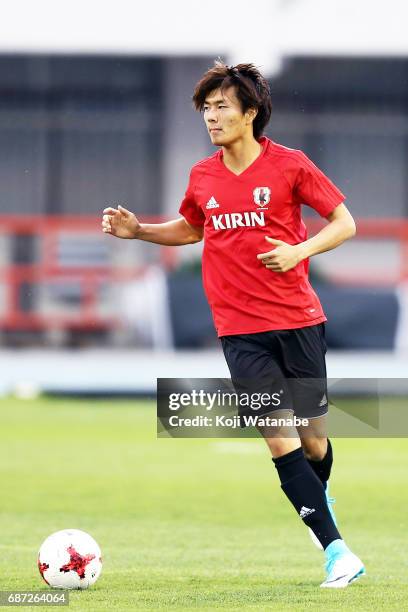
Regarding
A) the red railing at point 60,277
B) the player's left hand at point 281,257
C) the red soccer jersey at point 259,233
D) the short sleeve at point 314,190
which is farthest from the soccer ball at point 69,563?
the red railing at point 60,277

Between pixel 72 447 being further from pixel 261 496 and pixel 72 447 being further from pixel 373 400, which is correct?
pixel 373 400

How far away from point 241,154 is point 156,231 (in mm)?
730

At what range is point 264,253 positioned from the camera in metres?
5.85

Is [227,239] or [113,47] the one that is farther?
[113,47]

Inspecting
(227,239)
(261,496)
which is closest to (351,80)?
(261,496)

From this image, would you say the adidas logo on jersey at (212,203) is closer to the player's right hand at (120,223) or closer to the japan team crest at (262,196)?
the japan team crest at (262,196)

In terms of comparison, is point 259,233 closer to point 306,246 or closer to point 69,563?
point 306,246

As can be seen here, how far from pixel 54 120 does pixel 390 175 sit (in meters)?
5.48

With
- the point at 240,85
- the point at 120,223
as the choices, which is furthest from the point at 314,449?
the point at 240,85

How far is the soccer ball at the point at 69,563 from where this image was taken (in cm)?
568

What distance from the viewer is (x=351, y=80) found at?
21938mm

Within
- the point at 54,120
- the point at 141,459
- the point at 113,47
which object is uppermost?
the point at 113,47

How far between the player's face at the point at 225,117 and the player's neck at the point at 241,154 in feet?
0.18

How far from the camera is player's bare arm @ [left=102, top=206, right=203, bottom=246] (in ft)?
21.4
